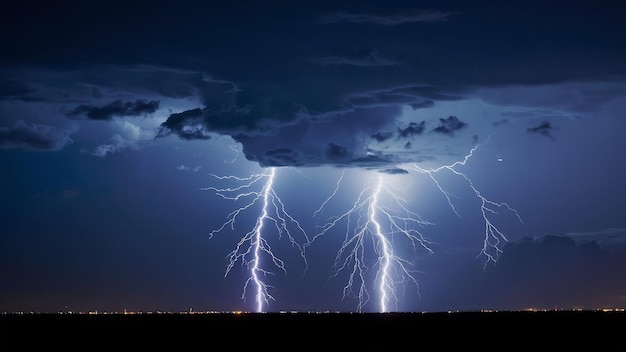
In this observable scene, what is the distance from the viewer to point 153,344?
57.6 metres

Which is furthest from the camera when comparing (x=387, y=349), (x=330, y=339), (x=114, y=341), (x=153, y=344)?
(x=330, y=339)

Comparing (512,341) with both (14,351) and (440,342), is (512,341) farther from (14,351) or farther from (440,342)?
(14,351)

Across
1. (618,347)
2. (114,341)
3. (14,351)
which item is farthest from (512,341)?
(14,351)

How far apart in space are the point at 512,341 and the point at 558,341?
298 cm

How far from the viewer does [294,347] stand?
54.9 meters

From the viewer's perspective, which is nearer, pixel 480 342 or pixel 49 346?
pixel 49 346

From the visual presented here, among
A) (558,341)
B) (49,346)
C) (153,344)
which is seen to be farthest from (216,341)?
(558,341)

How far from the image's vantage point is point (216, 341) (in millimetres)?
63125

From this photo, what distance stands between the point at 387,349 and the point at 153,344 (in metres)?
15.3

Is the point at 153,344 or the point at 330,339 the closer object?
the point at 153,344

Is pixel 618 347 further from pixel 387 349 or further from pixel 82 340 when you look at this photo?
pixel 82 340

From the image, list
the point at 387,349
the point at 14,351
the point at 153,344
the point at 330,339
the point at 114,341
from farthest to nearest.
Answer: the point at 330,339 → the point at 114,341 → the point at 153,344 → the point at 387,349 → the point at 14,351

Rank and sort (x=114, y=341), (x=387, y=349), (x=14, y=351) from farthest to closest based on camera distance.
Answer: (x=114, y=341) → (x=387, y=349) → (x=14, y=351)

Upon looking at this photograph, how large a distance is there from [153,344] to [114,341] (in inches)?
224
